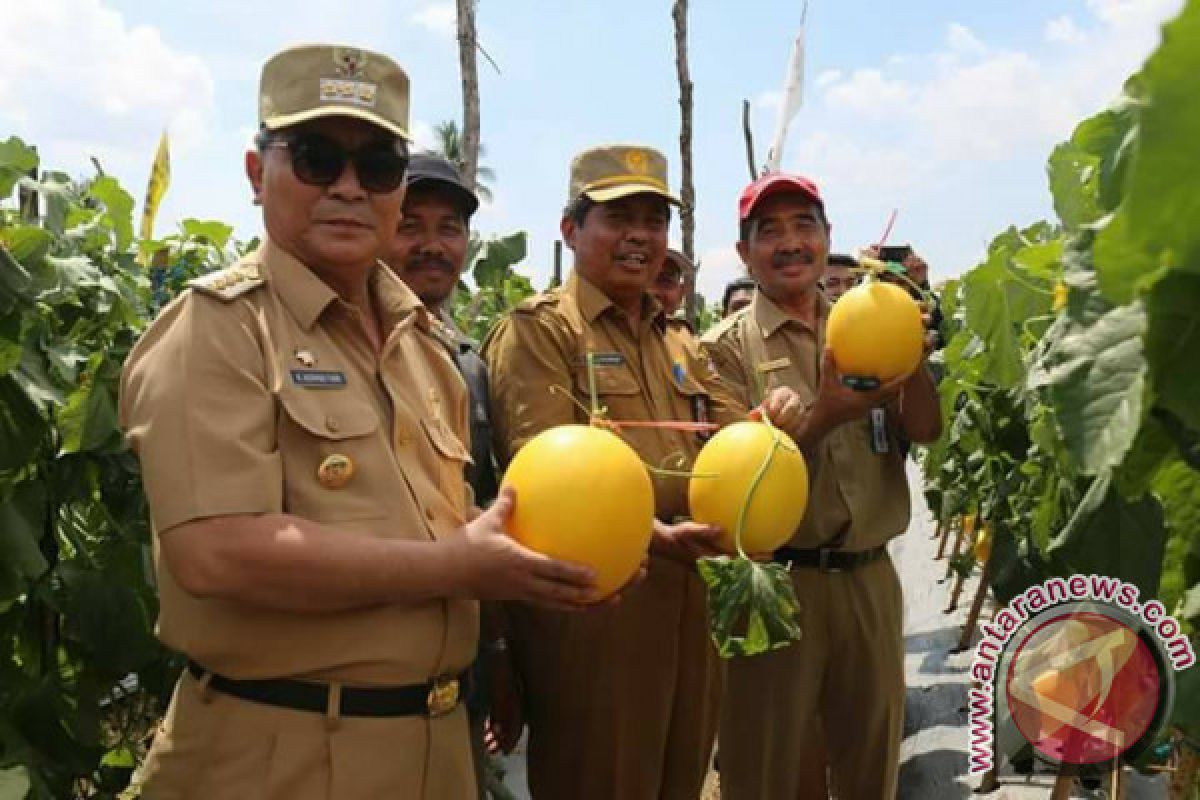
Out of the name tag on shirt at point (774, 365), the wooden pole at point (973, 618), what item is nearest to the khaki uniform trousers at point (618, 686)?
the name tag on shirt at point (774, 365)

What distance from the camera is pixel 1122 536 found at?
1771 mm

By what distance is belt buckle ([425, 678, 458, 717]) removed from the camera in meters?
2.09

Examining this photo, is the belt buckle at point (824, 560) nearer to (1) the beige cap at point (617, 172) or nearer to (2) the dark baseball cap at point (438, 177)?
(1) the beige cap at point (617, 172)

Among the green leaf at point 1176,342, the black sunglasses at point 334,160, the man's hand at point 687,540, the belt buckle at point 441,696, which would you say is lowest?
the belt buckle at point 441,696

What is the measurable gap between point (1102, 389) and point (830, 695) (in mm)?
3138

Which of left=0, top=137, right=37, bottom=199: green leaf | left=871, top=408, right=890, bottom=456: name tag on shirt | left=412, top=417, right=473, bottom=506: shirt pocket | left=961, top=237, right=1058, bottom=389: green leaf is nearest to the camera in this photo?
left=412, top=417, right=473, bottom=506: shirt pocket

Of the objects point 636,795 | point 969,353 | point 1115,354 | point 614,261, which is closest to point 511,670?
point 636,795

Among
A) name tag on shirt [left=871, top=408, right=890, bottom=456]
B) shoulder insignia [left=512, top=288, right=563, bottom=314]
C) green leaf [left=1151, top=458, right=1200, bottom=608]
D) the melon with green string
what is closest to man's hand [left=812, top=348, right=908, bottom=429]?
the melon with green string

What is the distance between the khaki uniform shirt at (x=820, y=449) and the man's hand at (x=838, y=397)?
460mm

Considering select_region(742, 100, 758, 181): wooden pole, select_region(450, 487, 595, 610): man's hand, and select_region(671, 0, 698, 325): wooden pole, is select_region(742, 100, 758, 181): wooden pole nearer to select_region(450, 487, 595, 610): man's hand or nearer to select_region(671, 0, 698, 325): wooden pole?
select_region(671, 0, 698, 325): wooden pole

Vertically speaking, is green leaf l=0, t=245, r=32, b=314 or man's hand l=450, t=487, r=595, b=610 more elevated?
green leaf l=0, t=245, r=32, b=314

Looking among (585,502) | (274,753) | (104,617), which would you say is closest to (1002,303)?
(585,502)

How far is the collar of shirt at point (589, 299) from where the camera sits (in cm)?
345

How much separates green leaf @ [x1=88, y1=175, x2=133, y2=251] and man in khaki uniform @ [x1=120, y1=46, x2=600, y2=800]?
2330mm
